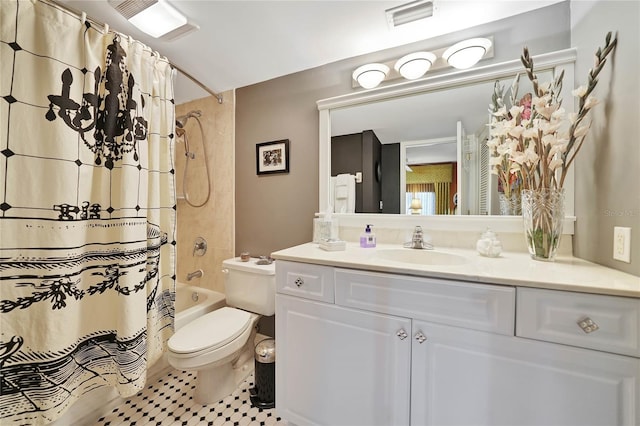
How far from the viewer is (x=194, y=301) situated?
1987 mm

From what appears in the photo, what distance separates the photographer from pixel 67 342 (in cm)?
96

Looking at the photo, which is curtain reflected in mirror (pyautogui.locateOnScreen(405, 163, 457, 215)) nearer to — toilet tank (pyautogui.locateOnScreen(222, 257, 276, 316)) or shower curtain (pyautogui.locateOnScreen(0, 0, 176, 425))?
toilet tank (pyautogui.locateOnScreen(222, 257, 276, 316))

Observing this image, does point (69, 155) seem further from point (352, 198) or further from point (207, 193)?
point (352, 198)

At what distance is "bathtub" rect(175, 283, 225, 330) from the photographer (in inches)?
63.2

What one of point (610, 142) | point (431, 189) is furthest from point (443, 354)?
point (610, 142)

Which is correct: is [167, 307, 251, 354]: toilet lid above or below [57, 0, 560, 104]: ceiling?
below

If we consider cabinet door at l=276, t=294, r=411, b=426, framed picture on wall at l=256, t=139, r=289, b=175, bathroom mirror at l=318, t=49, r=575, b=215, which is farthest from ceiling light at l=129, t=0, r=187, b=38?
cabinet door at l=276, t=294, r=411, b=426

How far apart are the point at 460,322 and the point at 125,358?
4.80ft

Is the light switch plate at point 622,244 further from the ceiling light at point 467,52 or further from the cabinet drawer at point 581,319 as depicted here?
the ceiling light at point 467,52

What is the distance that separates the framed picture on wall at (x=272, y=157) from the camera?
1741 mm

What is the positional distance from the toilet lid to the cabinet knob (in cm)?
147

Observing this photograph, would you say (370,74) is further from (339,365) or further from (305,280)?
(339,365)

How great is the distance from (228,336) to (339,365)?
0.68m

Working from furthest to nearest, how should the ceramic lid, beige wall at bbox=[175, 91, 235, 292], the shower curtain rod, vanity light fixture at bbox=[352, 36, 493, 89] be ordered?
beige wall at bbox=[175, 91, 235, 292], the ceramic lid, vanity light fixture at bbox=[352, 36, 493, 89], the shower curtain rod
